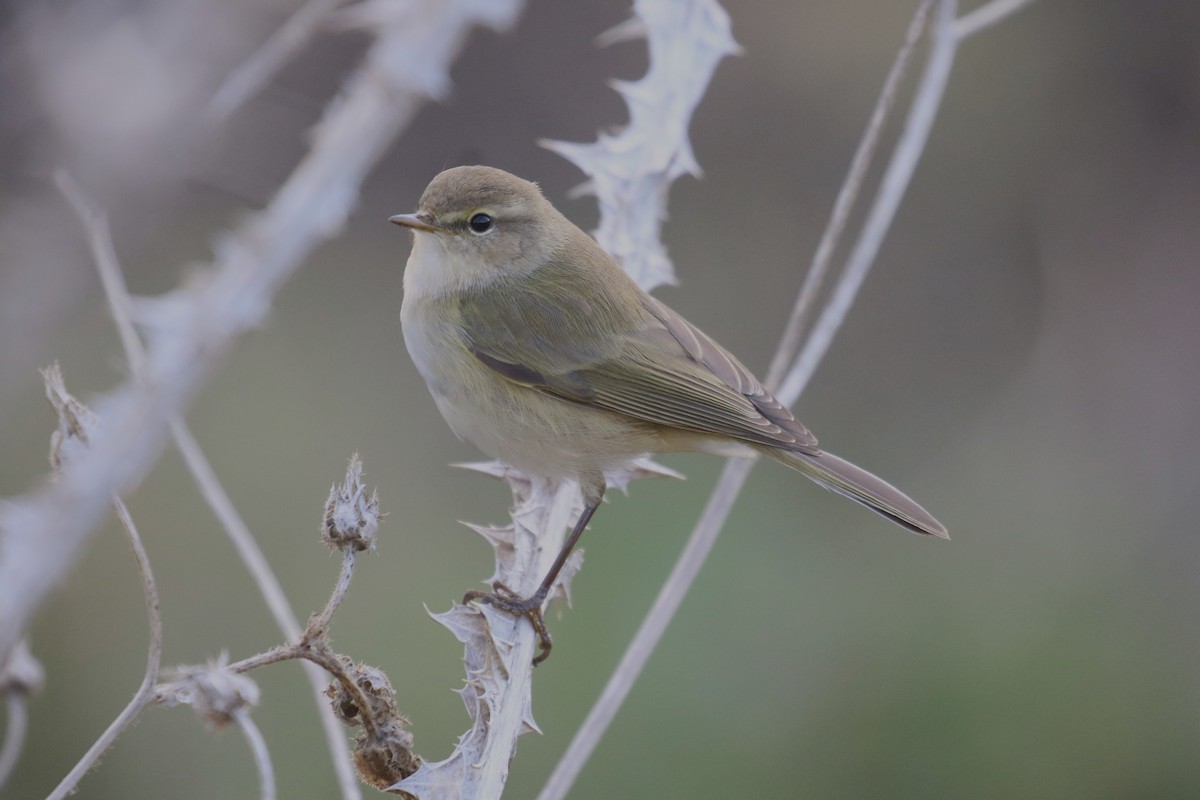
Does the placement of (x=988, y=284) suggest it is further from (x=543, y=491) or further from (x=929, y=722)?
(x=543, y=491)

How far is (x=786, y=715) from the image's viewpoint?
4199 mm

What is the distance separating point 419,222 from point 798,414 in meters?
3.06

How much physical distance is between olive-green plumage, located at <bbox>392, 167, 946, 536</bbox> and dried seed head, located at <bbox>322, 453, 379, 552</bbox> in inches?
53.7

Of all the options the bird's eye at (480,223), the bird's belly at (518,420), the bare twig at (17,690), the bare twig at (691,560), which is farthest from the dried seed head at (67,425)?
the bird's eye at (480,223)

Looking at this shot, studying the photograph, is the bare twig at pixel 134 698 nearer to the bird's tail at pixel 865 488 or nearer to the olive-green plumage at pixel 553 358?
the olive-green plumage at pixel 553 358

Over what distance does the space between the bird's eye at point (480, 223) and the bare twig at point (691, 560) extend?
992 millimetres

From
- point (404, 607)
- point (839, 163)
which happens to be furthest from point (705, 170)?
point (404, 607)

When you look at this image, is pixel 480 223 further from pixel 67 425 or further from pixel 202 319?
pixel 202 319

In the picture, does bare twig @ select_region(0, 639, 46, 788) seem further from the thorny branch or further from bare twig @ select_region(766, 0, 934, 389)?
bare twig @ select_region(766, 0, 934, 389)

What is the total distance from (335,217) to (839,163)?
5580 millimetres

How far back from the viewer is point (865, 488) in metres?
3.11

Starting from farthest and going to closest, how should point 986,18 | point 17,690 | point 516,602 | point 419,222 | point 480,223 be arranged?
point 480,223 → point 419,222 → point 986,18 → point 516,602 → point 17,690

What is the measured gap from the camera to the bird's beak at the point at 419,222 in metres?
3.21

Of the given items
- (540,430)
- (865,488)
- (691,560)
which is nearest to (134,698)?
(691,560)
